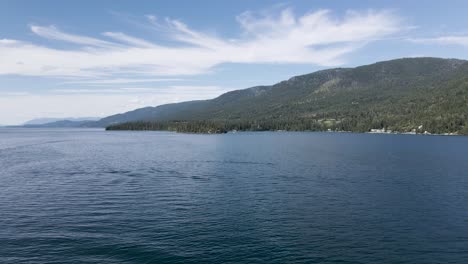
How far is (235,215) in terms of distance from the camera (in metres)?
65.1

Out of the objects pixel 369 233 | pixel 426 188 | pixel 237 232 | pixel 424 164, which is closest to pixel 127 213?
pixel 237 232

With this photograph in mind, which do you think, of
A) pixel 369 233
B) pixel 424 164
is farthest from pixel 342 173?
pixel 369 233

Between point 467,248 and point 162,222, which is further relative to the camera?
point 162,222

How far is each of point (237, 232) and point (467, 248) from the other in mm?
30285

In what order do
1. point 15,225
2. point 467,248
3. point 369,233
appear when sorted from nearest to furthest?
point 467,248 → point 369,233 → point 15,225

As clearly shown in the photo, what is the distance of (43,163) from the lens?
13288 cm

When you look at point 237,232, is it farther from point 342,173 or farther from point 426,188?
point 342,173

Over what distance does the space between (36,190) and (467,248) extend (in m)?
81.4

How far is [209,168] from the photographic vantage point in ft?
400

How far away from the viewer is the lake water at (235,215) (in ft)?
159

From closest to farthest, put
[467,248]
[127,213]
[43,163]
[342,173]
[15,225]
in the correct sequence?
[467,248]
[15,225]
[127,213]
[342,173]
[43,163]

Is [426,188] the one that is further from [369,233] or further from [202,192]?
[202,192]

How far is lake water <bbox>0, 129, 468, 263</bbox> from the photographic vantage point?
159 ft

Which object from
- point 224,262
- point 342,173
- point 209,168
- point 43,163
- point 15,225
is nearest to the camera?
point 224,262
